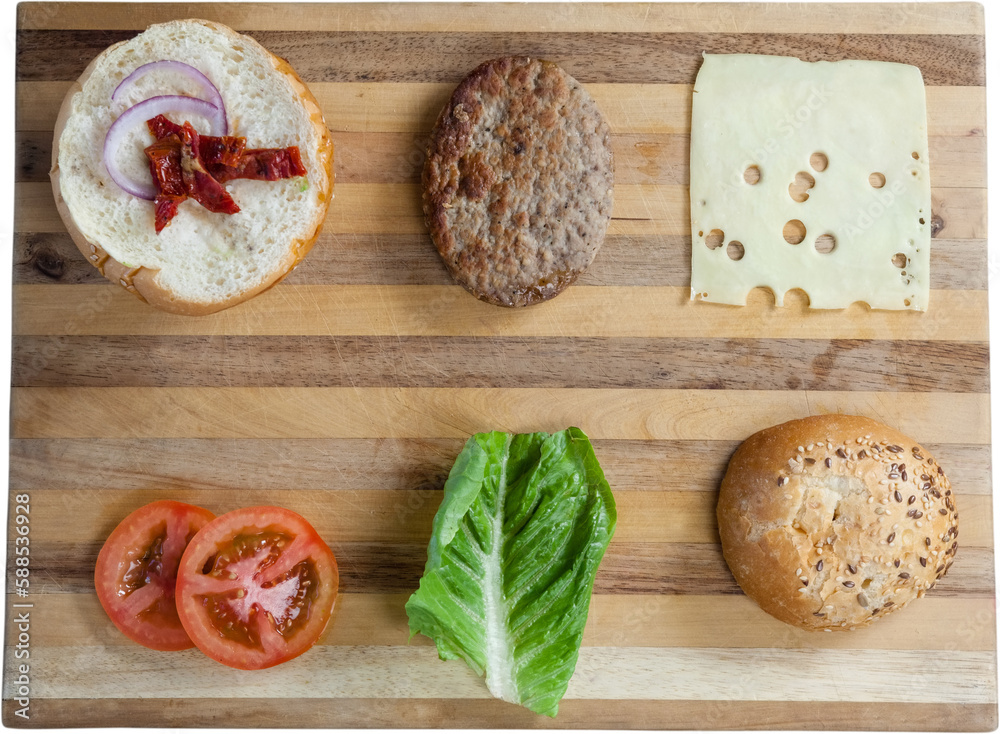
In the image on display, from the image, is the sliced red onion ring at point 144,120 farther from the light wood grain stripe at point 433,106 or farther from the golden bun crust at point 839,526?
the golden bun crust at point 839,526

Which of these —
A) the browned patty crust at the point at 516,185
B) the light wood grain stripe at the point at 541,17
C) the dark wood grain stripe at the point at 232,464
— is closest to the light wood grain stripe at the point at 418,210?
the browned patty crust at the point at 516,185

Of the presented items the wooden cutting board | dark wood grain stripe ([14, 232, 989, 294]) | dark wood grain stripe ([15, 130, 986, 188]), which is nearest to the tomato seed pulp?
the wooden cutting board

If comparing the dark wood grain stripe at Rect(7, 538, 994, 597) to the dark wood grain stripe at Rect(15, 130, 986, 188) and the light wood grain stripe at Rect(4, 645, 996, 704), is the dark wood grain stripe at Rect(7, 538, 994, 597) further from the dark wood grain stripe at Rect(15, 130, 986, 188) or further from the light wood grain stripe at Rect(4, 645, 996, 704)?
the dark wood grain stripe at Rect(15, 130, 986, 188)

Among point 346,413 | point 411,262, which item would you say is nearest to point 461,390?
point 346,413

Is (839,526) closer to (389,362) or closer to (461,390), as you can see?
(461,390)

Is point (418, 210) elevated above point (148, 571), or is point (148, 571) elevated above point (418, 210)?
point (418, 210)
